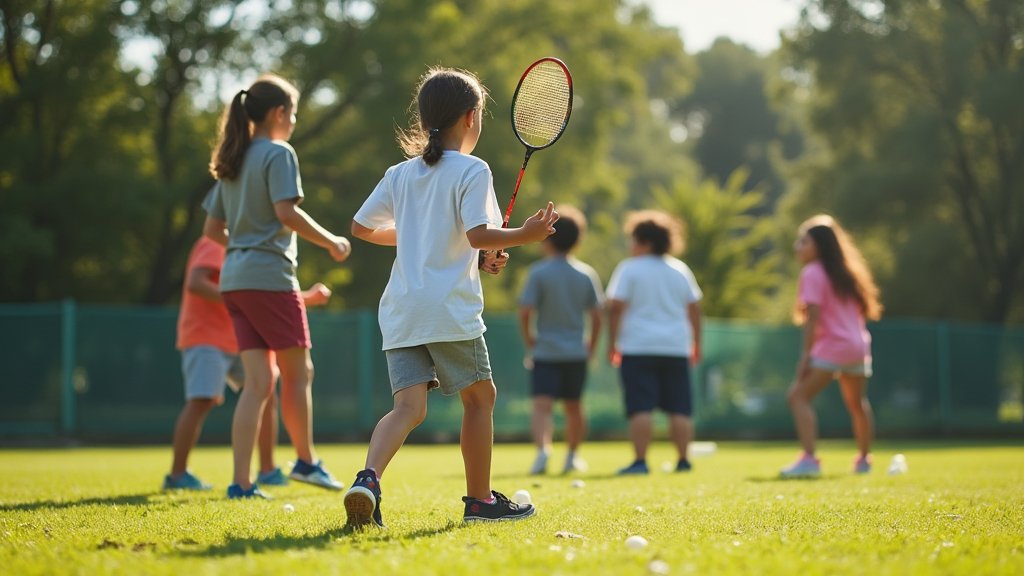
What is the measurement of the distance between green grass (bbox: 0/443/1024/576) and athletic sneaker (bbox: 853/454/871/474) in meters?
1.32

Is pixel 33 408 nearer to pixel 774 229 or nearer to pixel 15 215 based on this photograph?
pixel 15 215

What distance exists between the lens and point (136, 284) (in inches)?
1051

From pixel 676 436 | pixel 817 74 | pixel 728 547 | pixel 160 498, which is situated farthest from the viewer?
pixel 817 74

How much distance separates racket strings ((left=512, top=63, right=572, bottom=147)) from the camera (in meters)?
5.53

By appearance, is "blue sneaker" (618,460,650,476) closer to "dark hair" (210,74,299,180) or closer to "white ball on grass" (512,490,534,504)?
"white ball on grass" (512,490,534,504)

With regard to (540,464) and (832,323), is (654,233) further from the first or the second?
(540,464)

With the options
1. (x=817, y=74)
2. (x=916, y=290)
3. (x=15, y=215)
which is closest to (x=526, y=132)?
(x=15, y=215)

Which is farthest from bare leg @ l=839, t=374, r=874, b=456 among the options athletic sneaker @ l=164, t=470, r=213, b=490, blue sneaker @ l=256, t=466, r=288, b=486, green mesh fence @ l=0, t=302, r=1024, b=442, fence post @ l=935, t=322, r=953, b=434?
fence post @ l=935, t=322, r=953, b=434

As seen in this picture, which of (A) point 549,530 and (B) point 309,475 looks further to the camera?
(B) point 309,475

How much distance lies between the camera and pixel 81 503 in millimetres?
5883

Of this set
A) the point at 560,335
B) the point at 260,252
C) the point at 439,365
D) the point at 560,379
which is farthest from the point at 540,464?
the point at 439,365

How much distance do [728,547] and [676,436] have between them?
5.45 meters

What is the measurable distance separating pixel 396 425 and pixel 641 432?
4.62 meters

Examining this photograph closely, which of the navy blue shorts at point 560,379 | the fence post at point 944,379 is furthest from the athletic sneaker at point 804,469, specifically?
the fence post at point 944,379
